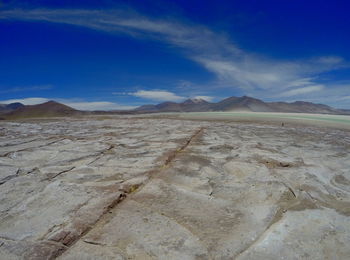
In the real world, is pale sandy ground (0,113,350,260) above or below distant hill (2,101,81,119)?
below

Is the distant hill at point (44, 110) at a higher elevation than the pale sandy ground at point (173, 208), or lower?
higher

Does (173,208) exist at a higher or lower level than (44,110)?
lower

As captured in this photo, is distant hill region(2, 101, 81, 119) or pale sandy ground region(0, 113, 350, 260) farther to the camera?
distant hill region(2, 101, 81, 119)

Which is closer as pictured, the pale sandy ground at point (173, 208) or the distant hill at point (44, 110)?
the pale sandy ground at point (173, 208)

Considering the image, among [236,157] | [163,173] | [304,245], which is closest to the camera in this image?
[304,245]

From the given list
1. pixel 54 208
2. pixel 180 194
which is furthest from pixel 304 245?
pixel 54 208

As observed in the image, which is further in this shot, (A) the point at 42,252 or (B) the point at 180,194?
(B) the point at 180,194

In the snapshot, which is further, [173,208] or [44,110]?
[44,110]

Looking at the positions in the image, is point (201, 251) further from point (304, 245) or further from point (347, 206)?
point (347, 206)
